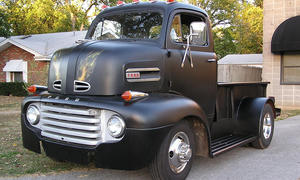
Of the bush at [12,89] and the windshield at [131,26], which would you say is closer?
the windshield at [131,26]

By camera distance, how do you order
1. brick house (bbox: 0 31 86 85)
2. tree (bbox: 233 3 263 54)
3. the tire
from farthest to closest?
tree (bbox: 233 3 263 54), brick house (bbox: 0 31 86 85), the tire

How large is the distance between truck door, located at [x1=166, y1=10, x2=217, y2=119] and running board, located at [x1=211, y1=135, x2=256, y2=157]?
45 centimetres

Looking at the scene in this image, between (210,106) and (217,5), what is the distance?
3609 cm

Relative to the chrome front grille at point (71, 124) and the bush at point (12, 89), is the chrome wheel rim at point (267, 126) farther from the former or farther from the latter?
the bush at point (12, 89)

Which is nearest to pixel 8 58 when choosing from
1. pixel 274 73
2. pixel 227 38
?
pixel 274 73

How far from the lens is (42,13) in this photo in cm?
2734

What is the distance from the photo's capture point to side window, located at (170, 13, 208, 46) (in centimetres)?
461

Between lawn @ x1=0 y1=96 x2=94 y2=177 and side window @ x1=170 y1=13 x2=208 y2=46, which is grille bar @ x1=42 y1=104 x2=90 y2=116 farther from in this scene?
side window @ x1=170 y1=13 x2=208 y2=46

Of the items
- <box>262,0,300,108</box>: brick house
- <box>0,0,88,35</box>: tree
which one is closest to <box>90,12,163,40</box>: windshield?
<box>262,0,300,108</box>: brick house

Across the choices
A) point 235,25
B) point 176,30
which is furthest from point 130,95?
point 235,25

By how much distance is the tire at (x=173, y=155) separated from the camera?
3.71 m

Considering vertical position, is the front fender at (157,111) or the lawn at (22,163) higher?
the front fender at (157,111)

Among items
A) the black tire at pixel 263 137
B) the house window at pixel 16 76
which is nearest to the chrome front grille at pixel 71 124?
the black tire at pixel 263 137

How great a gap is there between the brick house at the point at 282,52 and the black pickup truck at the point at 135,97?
10183 mm
